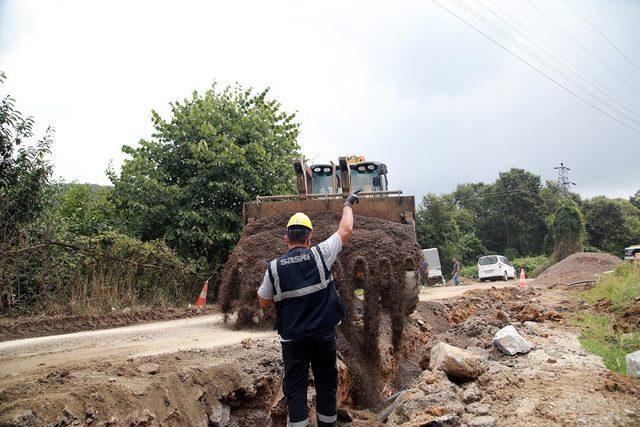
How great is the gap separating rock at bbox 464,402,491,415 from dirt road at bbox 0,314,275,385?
3.12m

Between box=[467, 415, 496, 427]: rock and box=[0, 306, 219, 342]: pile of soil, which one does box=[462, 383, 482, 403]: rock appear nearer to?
box=[467, 415, 496, 427]: rock

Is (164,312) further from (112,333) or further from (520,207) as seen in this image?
(520,207)

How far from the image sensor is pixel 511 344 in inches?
267

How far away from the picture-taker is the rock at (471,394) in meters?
5.33

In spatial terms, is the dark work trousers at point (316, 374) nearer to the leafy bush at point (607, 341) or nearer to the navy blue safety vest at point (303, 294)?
the navy blue safety vest at point (303, 294)

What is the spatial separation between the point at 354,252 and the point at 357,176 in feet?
15.6

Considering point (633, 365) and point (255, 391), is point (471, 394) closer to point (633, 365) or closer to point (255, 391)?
point (633, 365)

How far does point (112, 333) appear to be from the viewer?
28.8 ft

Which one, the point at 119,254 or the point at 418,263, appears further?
the point at 119,254

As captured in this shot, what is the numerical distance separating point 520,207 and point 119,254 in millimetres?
47384

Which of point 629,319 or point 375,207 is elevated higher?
point 375,207

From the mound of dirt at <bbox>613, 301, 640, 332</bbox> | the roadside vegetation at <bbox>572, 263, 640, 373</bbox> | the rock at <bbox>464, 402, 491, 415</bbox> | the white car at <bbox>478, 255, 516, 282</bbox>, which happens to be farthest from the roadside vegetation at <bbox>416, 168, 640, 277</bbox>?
the rock at <bbox>464, 402, 491, 415</bbox>

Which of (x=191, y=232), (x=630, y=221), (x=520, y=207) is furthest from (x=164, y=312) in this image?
(x=630, y=221)

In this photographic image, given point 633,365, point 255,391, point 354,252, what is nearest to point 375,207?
point 354,252
